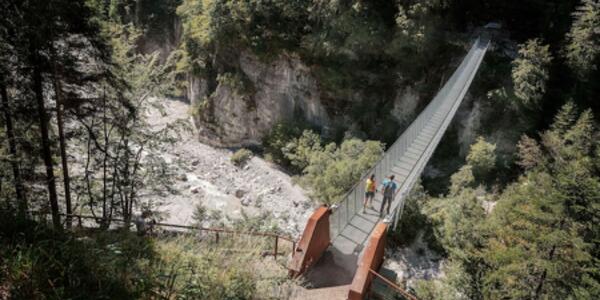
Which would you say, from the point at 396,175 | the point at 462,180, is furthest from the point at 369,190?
the point at 462,180

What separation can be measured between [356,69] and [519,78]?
301 inches

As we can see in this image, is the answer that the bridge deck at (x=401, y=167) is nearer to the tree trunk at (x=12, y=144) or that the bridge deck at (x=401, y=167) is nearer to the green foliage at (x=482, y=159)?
the green foliage at (x=482, y=159)

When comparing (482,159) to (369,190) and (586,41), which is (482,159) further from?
(369,190)

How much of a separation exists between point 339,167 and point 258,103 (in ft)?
30.9

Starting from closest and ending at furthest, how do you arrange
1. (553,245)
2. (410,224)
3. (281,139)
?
(553,245)
(410,224)
(281,139)

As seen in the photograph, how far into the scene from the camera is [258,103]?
21547 mm

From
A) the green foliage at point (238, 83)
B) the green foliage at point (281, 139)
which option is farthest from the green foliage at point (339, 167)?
the green foliage at point (238, 83)

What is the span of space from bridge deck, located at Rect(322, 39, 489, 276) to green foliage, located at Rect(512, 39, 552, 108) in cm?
164

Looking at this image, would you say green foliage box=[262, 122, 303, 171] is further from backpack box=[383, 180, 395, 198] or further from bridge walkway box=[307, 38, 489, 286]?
backpack box=[383, 180, 395, 198]

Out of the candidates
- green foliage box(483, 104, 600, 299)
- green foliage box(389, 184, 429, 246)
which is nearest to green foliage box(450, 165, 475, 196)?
green foliage box(389, 184, 429, 246)

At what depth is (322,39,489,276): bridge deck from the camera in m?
6.95

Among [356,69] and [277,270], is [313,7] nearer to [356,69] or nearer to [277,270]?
[356,69]

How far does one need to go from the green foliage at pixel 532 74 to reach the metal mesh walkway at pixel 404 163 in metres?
1.63

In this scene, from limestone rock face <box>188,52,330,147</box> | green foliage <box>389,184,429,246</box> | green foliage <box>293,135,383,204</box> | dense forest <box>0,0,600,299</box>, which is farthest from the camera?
limestone rock face <box>188,52,330,147</box>
